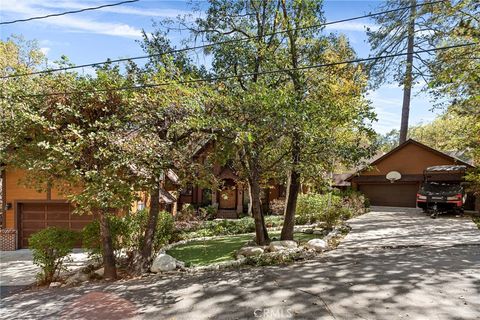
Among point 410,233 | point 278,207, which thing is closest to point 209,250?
point 410,233

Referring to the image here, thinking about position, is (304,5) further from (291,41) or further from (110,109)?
(110,109)

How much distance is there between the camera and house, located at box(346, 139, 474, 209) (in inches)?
882

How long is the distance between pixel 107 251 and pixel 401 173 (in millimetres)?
20542

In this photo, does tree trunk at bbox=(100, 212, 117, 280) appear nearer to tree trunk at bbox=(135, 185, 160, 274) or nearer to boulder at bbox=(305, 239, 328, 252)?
tree trunk at bbox=(135, 185, 160, 274)

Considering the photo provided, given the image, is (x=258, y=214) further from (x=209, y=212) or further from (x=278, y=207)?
(x=209, y=212)

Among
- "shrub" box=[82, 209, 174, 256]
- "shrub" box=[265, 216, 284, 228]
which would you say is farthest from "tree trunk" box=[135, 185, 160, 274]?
"shrub" box=[265, 216, 284, 228]

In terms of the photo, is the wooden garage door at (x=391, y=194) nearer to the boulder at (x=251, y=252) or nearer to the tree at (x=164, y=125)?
the boulder at (x=251, y=252)

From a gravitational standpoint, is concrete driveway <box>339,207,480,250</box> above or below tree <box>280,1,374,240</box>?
below

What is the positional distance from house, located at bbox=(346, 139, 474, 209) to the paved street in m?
13.6

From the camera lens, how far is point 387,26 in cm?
1370

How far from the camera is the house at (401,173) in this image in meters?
22.4

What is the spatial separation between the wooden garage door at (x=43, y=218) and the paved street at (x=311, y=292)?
633 centimetres

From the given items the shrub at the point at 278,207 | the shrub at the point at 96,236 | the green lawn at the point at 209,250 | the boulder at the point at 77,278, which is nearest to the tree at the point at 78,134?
the shrub at the point at 96,236

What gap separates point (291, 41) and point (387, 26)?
220 inches
